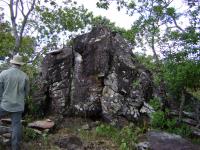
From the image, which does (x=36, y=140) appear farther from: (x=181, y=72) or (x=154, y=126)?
(x=181, y=72)

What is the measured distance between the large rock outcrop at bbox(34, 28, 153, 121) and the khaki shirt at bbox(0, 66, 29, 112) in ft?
10.0

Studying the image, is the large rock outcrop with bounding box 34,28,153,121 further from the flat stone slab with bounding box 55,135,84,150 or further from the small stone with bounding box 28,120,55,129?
the flat stone slab with bounding box 55,135,84,150

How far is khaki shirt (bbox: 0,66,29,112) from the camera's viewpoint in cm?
805

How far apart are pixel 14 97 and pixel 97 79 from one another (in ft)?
12.2

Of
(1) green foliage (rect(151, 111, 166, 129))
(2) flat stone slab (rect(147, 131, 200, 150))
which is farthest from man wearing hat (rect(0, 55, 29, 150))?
(1) green foliage (rect(151, 111, 166, 129))

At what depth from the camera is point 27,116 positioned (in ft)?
36.3

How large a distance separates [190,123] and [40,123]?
4042 mm

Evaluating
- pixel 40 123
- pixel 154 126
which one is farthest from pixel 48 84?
pixel 154 126

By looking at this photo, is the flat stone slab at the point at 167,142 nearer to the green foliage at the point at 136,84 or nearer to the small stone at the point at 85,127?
the small stone at the point at 85,127

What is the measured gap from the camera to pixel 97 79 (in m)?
11.4

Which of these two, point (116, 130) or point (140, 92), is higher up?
point (140, 92)

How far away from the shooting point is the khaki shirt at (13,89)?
26.4ft

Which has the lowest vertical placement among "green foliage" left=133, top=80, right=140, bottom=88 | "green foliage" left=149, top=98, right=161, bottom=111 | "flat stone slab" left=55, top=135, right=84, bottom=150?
"flat stone slab" left=55, top=135, right=84, bottom=150

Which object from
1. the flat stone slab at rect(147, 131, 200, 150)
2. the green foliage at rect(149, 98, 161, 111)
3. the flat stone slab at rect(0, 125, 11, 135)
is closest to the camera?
the flat stone slab at rect(147, 131, 200, 150)
